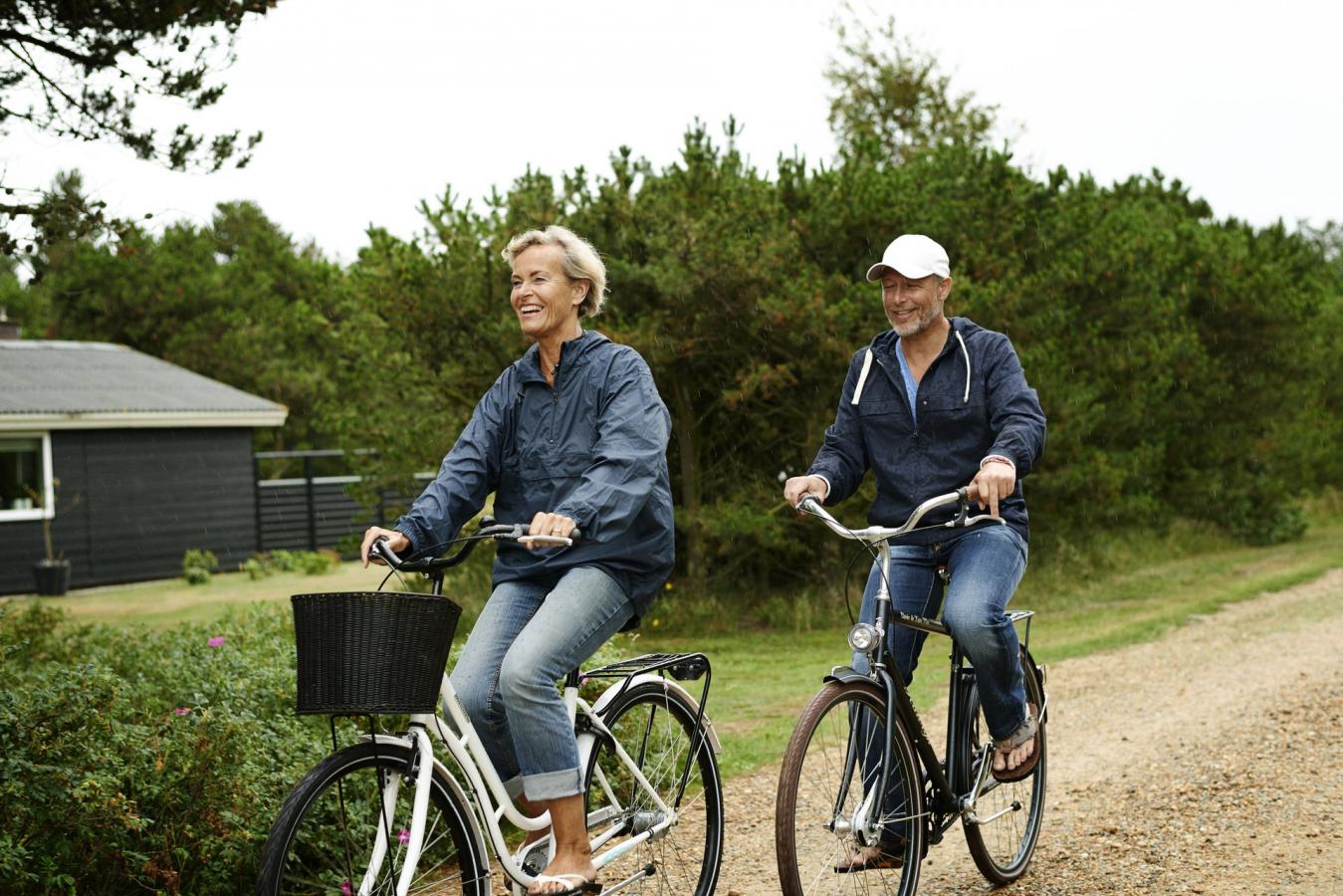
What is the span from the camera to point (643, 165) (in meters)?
12.2

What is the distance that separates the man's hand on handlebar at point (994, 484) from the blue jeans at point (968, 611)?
328mm

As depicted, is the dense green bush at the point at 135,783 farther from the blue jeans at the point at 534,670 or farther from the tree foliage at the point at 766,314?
the tree foliage at the point at 766,314

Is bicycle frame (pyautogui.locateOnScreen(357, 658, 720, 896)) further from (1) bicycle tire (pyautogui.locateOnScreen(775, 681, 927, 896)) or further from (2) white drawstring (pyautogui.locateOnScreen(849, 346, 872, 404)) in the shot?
(2) white drawstring (pyautogui.locateOnScreen(849, 346, 872, 404))

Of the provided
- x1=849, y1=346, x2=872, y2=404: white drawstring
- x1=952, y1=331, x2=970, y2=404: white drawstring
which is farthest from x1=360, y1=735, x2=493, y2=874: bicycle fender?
x1=952, y1=331, x2=970, y2=404: white drawstring

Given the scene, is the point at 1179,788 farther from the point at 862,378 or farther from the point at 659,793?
the point at 659,793

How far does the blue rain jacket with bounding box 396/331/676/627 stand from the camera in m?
3.72

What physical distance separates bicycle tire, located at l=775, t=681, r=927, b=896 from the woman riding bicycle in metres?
0.56

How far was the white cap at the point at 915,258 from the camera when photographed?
4.32m

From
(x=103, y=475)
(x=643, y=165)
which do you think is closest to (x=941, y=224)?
(x=643, y=165)

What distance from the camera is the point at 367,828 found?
4754 millimetres

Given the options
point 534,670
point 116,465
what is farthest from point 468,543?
point 116,465

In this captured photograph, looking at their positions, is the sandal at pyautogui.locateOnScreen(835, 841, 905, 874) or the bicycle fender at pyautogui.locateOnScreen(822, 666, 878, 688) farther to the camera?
the sandal at pyautogui.locateOnScreen(835, 841, 905, 874)

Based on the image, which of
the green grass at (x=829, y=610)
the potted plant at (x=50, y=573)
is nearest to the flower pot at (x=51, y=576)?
the potted plant at (x=50, y=573)

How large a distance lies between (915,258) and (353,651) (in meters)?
2.17
